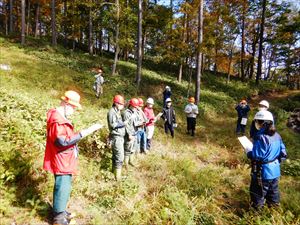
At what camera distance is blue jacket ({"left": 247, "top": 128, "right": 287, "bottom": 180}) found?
4.94 metres

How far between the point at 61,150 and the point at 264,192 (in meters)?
3.83

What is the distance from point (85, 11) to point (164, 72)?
1025 cm

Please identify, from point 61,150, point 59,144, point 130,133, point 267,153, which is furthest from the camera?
point 130,133

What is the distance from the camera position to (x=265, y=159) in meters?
4.97

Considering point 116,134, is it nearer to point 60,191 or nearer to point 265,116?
point 60,191

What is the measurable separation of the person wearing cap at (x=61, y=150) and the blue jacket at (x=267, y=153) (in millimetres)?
3162

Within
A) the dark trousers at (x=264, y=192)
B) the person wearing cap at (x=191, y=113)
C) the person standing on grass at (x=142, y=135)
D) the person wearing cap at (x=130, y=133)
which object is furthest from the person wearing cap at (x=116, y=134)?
the person wearing cap at (x=191, y=113)

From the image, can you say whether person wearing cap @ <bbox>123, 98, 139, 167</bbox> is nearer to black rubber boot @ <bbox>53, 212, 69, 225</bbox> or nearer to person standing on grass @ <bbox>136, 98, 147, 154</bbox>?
person standing on grass @ <bbox>136, 98, 147, 154</bbox>

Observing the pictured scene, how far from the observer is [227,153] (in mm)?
10672

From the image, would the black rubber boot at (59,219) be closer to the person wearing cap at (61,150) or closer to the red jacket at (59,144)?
the person wearing cap at (61,150)

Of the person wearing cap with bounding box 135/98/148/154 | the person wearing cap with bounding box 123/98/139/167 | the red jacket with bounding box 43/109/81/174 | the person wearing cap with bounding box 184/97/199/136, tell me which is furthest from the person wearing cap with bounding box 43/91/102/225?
the person wearing cap with bounding box 184/97/199/136

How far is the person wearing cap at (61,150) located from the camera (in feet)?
13.5

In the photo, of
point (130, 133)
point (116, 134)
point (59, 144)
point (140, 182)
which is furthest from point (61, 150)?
point (130, 133)

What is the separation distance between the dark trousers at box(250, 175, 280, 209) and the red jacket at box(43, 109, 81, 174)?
3457 millimetres
